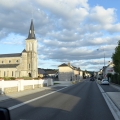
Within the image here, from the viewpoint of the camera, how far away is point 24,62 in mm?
118125

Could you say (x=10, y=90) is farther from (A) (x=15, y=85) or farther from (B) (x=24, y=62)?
(B) (x=24, y=62)

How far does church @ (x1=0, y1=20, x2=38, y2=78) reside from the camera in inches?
4459

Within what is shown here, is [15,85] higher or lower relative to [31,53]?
lower

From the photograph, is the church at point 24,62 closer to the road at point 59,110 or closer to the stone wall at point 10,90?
the stone wall at point 10,90

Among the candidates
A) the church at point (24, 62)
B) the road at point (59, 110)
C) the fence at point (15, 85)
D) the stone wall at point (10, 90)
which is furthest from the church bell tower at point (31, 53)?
the road at point (59, 110)

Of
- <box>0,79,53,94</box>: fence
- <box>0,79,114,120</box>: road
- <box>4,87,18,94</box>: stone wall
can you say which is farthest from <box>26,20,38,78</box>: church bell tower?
<box>0,79,114,120</box>: road

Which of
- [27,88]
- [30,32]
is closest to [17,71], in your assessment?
[30,32]

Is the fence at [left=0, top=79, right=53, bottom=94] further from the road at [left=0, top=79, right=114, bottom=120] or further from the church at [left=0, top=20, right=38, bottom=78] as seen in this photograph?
the church at [left=0, top=20, right=38, bottom=78]

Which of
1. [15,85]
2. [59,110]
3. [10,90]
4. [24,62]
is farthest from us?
[24,62]

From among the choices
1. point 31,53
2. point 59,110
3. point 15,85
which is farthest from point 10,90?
point 31,53

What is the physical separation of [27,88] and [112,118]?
2411 cm

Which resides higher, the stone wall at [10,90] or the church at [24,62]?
the church at [24,62]

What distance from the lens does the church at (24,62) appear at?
113 meters

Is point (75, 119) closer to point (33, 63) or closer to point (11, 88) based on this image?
point (11, 88)
